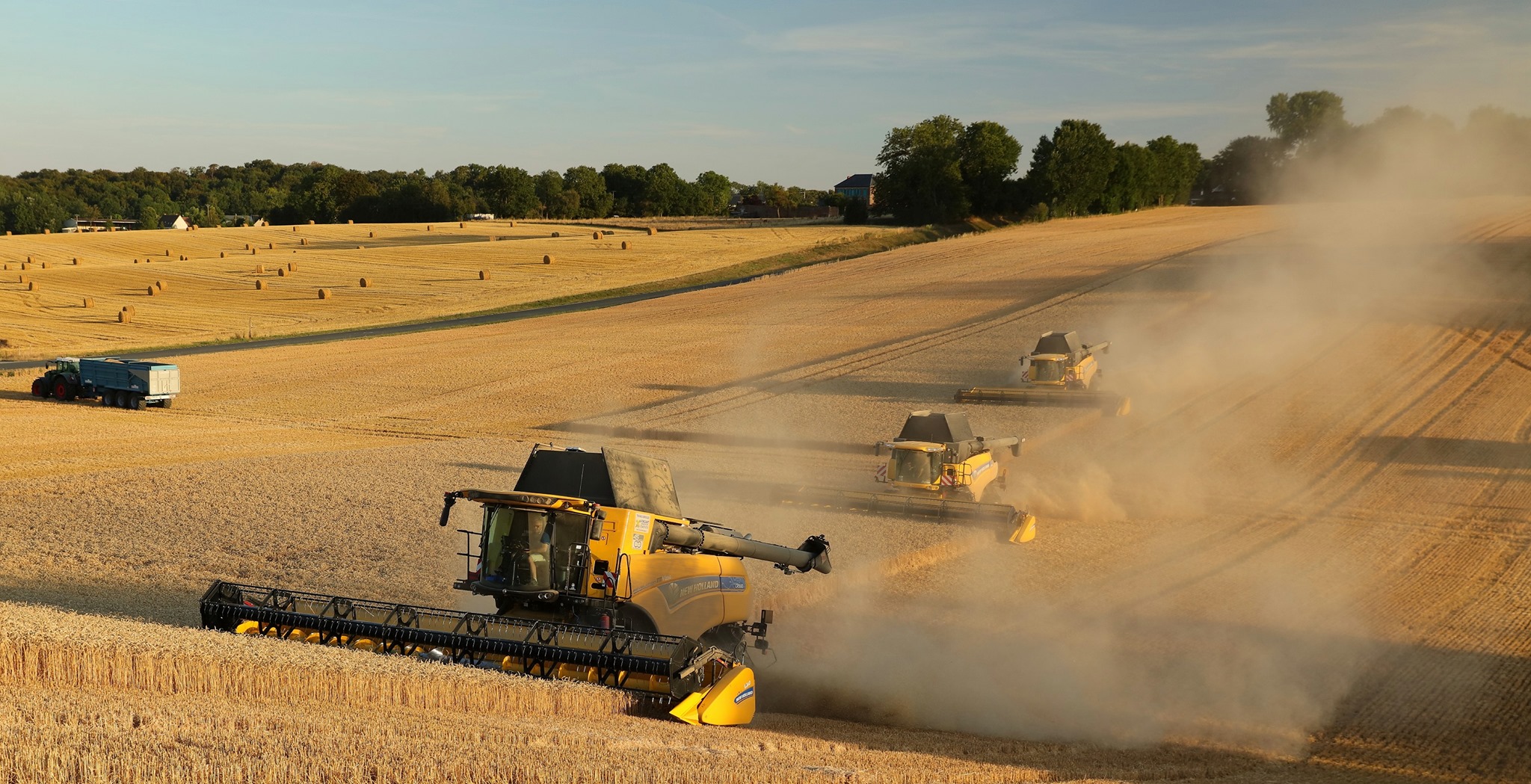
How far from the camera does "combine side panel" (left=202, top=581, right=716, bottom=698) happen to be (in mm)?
10844

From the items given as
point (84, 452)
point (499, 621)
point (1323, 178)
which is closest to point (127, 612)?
point (499, 621)

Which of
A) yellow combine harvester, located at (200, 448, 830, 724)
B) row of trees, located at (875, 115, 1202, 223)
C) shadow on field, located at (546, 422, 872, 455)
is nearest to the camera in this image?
yellow combine harvester, located at (200, 448, 830, 724)

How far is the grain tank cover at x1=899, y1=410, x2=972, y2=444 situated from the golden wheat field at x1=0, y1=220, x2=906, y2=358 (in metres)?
42.0

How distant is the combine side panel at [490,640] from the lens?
427 inches

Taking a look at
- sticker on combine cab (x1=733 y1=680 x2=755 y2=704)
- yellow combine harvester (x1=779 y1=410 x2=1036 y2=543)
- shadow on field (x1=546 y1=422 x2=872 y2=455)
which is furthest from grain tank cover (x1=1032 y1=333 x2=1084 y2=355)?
sticker on combine cab (x1=733 y1=680 x2=755 y2=704)

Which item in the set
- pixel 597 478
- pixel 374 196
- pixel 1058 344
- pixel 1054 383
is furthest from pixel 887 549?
pixel 374 196

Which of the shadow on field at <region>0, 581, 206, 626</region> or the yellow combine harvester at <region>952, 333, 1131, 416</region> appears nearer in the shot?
the shadow on field at <region>0, 581, 206, 626</region>

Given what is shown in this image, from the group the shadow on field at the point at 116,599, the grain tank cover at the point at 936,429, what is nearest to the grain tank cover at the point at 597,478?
the shadow on field at the point at 116,599

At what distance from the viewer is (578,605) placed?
1176 centimetres

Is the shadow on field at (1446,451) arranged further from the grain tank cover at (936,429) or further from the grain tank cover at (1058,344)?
the grain tank cover at (936,429)

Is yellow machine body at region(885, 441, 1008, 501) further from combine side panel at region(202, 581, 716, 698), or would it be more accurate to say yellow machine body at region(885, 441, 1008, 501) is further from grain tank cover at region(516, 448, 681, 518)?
combine side panel at region(202, 581, 716, 698)

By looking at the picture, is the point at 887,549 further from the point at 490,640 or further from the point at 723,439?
the point at 723,439

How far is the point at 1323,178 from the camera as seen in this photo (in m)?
54.4

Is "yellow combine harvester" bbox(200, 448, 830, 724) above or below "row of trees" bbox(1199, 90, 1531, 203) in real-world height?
below
